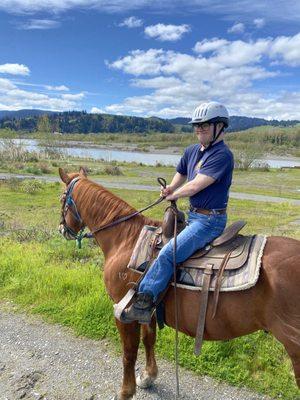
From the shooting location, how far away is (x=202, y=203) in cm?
365

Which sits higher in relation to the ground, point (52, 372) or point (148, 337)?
point (148, 337)

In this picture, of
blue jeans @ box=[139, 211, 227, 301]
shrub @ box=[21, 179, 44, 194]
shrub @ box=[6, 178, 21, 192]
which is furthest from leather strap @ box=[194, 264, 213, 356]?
shrub @ box=[6, 178, 21, 192]

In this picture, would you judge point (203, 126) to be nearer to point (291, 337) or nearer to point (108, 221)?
point (108, 221)

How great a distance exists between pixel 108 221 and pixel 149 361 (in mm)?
1708

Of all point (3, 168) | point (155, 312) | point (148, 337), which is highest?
point (155, 312)

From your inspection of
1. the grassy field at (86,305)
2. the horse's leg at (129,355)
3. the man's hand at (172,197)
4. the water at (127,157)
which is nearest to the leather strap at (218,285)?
the man's hand at (172,197)

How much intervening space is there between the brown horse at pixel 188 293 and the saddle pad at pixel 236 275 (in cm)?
7

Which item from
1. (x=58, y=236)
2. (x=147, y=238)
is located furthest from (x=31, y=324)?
(x=58, y=236)

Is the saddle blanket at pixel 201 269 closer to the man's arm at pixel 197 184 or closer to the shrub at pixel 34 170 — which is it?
the man's arm at pixel 197 184

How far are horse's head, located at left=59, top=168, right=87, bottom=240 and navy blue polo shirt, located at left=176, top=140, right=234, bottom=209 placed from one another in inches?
60.7

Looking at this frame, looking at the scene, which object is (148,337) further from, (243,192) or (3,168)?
(3,168)

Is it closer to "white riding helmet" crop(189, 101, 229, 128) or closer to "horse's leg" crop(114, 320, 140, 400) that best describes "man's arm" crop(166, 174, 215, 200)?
"white riding helmet" crop(189, 101, 229, 128)

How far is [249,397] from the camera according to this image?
3977 millimetres

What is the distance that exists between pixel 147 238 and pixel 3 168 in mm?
39857
